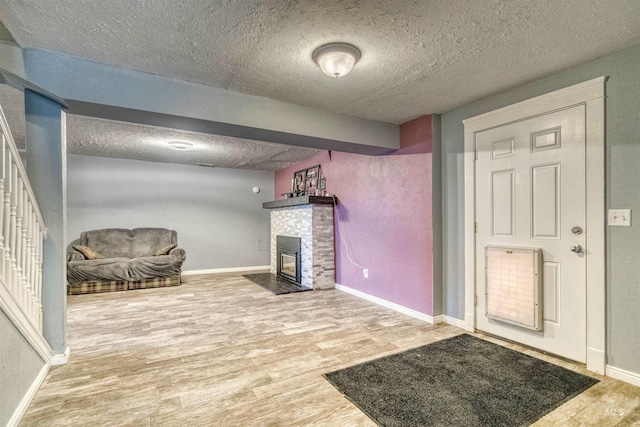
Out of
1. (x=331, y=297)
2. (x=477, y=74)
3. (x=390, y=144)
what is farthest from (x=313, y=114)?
(x=331, y=297)

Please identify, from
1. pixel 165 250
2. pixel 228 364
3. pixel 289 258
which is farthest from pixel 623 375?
pixel 165 250

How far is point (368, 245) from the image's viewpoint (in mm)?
4227

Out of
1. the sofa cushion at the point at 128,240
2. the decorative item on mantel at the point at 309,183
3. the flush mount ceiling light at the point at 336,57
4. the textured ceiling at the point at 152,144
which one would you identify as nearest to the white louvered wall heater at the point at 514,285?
the flush mount ceiling light at the point at 336,57

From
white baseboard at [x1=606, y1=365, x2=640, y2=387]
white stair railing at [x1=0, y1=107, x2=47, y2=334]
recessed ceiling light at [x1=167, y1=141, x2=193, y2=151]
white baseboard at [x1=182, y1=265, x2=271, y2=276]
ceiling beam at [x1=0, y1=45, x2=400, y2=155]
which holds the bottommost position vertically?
white baseboard at [x1=182, y1=265, x2=271, y2=276]

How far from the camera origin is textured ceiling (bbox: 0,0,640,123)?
64.8 inches

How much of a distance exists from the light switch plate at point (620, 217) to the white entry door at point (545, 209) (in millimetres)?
166

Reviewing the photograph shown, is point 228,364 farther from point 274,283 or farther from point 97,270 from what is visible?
point 97,270

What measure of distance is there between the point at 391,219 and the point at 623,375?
7.68ft

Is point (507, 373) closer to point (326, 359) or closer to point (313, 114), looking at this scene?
point (326, 359)

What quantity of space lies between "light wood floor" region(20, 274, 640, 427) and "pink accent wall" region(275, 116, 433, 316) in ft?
1.30

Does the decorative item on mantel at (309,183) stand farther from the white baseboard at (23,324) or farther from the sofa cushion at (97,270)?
the white baseboard at (23,324)

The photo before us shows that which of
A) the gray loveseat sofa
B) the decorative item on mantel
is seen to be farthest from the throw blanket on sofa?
the decorative item on mantel

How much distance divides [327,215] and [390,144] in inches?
70.6

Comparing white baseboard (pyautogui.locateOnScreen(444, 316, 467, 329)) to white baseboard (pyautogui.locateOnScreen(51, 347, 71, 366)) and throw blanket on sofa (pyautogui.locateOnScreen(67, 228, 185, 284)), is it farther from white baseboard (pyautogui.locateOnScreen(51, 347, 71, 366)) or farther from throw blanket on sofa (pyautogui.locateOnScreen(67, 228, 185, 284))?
throw blanket on sofa (pyautogui.locateOnScreen(67, 228, 185, 284))
